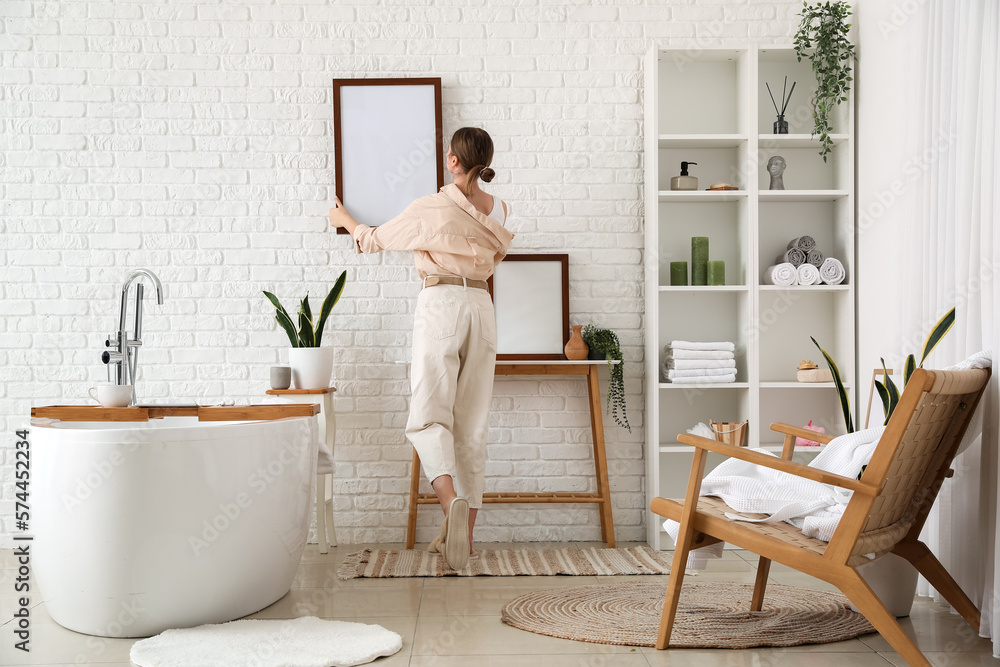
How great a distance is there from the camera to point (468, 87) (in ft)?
11.6

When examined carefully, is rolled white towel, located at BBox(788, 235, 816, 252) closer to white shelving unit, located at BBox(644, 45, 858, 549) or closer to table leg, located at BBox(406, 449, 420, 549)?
white shelving unit, located at BBox(644, 45, 858, 549)

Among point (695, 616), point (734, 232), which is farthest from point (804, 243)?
point (695, 616)

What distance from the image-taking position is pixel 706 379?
3287 millimetres

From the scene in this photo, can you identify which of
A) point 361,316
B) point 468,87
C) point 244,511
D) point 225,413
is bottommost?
point 244,511

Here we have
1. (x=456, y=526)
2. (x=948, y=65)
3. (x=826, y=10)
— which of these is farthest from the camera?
(x=826, y=10)

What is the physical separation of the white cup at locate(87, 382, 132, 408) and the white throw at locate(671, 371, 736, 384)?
7.05 feet

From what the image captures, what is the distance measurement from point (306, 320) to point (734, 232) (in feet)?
6.57

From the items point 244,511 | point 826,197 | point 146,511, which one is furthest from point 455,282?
point 826,197

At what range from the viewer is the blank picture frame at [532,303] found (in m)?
3.48

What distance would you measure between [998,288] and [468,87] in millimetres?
2320

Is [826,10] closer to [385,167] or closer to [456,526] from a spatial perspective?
[385,167]

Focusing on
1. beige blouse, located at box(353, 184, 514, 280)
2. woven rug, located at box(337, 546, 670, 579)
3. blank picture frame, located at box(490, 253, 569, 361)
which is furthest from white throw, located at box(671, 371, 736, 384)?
beige blouse, located at box(353, 184, 514, 280)

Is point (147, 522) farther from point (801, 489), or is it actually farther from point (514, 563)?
point (801, 489)

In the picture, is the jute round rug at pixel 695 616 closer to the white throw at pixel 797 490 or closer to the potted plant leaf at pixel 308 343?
the white throw at pixel 797 490
